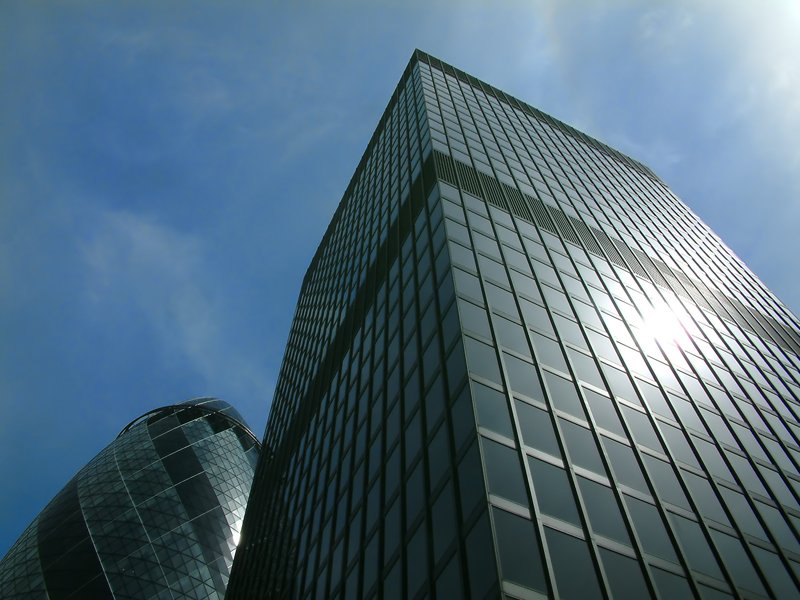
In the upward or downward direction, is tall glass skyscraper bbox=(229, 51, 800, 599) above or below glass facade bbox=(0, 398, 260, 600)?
below

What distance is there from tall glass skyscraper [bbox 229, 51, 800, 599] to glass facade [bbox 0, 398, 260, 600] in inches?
1770

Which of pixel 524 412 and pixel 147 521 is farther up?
pixel 147 521

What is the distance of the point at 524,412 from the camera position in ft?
50.8

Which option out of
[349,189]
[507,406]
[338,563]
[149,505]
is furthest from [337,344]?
[149,505]

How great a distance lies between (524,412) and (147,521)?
82178 mm

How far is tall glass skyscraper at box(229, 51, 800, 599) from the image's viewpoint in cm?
1316

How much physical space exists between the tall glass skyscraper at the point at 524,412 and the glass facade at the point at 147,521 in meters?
45.0

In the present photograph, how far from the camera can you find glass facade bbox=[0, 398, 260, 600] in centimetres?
7506

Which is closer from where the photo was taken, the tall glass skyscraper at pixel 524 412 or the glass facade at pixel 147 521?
the tall glass skyscraper at pixel 524 412

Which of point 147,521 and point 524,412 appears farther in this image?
point 147,521

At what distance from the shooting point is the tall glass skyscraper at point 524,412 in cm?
1316

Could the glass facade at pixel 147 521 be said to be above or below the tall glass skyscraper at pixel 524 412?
above

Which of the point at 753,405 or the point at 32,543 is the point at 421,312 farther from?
the point at 32,543

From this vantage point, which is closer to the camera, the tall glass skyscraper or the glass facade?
the tall glass skyscraper
